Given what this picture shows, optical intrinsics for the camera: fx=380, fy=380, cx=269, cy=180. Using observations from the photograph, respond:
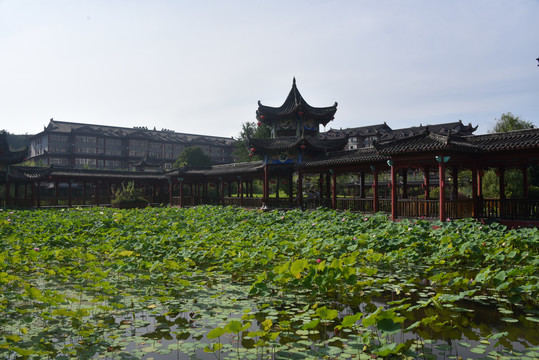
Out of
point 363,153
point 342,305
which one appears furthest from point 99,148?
point 342,305

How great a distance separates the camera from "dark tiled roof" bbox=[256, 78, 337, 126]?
1977 cm

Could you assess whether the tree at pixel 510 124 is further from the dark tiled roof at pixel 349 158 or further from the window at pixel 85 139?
the window at pixel 85 139

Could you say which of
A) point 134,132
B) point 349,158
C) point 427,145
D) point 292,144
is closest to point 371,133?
point 134,132

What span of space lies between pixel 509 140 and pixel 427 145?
233cm

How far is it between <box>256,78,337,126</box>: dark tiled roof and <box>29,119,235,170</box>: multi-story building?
25664 mm

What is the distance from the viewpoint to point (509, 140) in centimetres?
1065

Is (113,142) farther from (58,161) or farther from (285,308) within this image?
(285,308)

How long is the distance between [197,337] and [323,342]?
110cm

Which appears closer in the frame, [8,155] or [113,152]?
[8,155]

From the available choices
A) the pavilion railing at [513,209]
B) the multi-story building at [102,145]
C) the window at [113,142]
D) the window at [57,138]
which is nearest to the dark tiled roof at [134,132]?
the multi-story building at [102,145]

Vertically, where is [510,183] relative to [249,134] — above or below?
below

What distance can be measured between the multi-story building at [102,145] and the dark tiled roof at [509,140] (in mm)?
36723

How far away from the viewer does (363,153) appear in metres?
14.9

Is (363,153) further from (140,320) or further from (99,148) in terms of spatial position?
(99,148)
